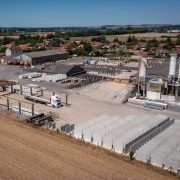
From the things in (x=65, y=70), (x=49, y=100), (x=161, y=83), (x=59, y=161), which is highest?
(x=161, y=83)

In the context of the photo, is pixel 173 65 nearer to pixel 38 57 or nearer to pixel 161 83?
pixel 161 83

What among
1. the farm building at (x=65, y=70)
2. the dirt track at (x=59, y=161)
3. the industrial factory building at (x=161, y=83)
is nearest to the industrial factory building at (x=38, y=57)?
the farm building at (x=65, y=70)

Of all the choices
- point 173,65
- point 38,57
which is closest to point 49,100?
point 173,65

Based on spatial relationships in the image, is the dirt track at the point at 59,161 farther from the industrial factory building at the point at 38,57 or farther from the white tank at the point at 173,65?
the industrial factory building at the point at 38,57

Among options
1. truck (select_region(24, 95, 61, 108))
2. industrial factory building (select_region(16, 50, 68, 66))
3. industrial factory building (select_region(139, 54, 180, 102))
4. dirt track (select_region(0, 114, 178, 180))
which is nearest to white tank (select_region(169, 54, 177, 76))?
industrial factory building (select_region(139, 54, 180, 102))

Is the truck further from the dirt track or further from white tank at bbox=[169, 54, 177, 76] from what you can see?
white tank at bbox=[169, 54, 177, 76]

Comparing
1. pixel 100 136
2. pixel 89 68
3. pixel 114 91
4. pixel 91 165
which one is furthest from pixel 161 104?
pixel 89 68
